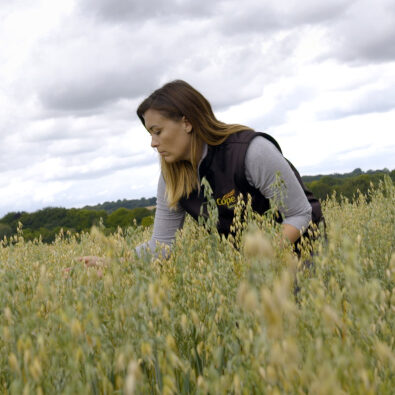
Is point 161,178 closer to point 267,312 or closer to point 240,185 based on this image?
point 240,185

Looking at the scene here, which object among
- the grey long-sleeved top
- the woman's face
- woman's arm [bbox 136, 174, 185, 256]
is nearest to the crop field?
the grey long-sleeved top

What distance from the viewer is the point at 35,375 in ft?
2.99

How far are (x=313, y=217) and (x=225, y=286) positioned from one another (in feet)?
5.87

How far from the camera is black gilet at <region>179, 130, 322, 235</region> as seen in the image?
10.4ft

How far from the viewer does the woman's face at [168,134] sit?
319 centimetres

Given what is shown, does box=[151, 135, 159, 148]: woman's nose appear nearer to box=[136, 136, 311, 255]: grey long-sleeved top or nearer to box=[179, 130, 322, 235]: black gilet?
box=[179, 130, 322, 235]: black gilet

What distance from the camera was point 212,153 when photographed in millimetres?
3311

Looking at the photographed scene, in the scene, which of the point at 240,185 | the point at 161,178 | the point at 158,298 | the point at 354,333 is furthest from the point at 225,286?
the point at 161,178

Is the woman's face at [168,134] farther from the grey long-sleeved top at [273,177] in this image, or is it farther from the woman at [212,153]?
the grey long-sleeved top at [273,177]

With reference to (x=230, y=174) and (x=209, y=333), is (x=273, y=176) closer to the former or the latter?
(x=230, y=174)

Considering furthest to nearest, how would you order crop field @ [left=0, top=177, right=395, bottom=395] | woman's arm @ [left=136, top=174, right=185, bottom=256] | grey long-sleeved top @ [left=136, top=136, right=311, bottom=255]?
1. woman's arm @ [left=136, top=174, right=185, bottom=256]
2. grey long-sleeved top @ [left=136, top=136, right=311, bottom=255]
3. crop field @ [left=0, top=177, right=395, bottom=395]

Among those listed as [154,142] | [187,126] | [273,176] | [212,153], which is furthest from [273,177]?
[154,142]

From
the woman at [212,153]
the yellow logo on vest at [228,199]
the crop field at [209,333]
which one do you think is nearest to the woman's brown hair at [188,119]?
the woman at [212,153]

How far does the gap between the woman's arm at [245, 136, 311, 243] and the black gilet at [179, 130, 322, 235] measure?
7cm
